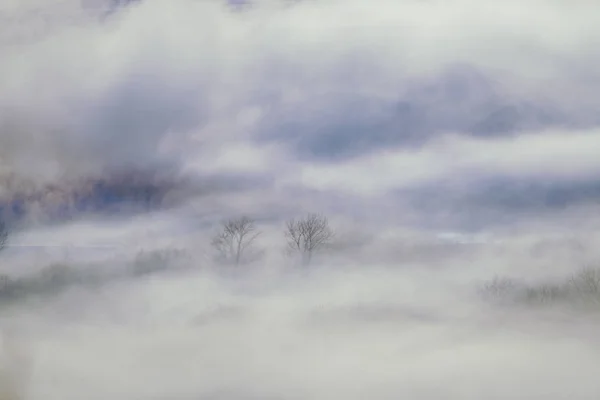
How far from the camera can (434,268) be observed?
21.2 ft

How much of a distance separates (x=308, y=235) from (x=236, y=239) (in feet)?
2.28

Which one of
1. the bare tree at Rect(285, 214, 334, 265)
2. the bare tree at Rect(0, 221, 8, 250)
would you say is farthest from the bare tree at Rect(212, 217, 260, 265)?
the bare tree at Rect(0, 221, 8, 250)

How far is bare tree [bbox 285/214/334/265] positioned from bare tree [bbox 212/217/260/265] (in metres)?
0.34

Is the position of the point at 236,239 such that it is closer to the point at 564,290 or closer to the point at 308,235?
the point at 308,235

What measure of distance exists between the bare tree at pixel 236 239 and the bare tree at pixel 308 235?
1.12 feet

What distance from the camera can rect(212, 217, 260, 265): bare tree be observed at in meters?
6.66

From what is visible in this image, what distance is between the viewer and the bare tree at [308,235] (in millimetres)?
6562

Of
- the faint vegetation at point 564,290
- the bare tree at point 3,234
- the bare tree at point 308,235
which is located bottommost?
the faint vegetation at point 564,290

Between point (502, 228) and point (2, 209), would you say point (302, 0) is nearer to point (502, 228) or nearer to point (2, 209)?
point (502, 228)

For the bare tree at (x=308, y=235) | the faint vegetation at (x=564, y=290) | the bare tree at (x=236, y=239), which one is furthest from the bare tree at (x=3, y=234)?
the faint vegetation at (x=564, y=290)

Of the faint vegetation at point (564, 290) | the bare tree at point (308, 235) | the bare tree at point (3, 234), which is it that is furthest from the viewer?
the bare tree at point (3, 234)

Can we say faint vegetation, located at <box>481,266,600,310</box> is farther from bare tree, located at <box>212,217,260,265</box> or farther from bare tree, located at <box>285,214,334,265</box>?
bare tree, located at <box>212,217,260,265</box>

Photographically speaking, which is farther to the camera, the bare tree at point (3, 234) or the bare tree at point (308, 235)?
the bare tree at point (3, 234)

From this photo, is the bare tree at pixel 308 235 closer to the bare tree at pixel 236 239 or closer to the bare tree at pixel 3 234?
the bare tree at pixel 236 239
